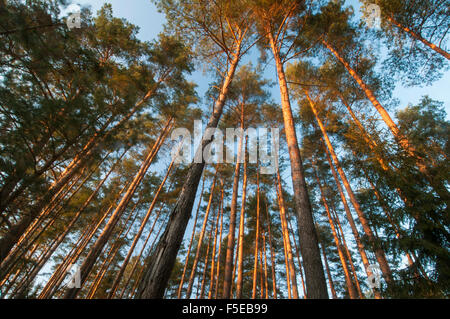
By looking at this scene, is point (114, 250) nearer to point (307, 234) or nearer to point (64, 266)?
point (64, 266)

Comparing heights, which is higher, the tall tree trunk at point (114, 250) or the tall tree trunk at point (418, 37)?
the tall tree trunk at point (418, 37)

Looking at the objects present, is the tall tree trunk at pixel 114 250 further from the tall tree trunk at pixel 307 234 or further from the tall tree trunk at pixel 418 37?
the tall tree trunk at pixel 418 37

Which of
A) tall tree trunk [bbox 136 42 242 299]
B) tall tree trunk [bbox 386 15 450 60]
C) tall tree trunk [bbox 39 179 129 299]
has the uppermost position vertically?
tall tree trunk [bbox 386 15 450 60]

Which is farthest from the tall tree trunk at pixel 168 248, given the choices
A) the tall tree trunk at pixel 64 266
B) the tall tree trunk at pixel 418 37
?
the tall tree trunk at pixel 64 266

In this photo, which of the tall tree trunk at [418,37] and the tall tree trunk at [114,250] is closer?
the tall tree trunk at [418,37]

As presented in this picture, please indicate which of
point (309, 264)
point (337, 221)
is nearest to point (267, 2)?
point (309, 264)

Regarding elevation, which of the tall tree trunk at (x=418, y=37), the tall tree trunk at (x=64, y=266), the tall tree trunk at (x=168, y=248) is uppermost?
the tall tree trunk at (x=418, y=37)

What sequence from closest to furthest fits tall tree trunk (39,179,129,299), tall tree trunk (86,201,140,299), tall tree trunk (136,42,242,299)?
tall tree trunk (136,42,242,299), tall tree trunk (39,179,129,299), tall tree trunk (86,201,140,299)

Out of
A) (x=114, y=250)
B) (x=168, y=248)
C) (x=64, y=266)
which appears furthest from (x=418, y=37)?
(x=114, y=250)

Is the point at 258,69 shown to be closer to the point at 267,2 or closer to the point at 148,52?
the point at 267,2

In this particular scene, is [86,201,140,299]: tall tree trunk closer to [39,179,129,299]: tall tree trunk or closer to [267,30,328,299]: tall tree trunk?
[39,179,129,299]: tall tree trunk

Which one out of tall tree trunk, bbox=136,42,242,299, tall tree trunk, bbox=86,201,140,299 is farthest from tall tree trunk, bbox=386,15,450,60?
tall tree trunk, bbox=86,201,140,299

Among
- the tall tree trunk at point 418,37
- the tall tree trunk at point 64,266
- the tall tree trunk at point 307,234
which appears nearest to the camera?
the tall tree trunk at point 307,234

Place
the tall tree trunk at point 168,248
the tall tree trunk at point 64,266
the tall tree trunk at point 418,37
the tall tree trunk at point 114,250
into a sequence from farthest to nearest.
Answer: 1. the tall tree trunk at point 114,250
2. the tall tree trunk at point 64,266
3. the tall tree trunk at point 418,37
4. the tall tree trunk at point 168,248
